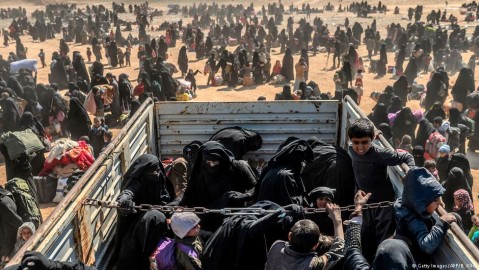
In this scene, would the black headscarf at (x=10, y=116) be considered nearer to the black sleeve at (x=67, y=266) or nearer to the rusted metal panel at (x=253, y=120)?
the rusted metal panel at (x=253, y=120)

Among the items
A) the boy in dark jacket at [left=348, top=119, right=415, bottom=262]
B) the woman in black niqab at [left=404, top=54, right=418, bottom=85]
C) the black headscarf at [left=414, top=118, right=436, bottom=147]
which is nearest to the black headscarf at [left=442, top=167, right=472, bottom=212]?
the black headscarf at [left=414, top=118, right=436, bottom=147]

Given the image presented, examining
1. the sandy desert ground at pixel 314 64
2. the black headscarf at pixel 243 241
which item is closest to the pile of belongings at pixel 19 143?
the sandy desert ground at pixel 314 64

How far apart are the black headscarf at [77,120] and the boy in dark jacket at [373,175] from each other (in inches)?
265

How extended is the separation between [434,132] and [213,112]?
401 cm

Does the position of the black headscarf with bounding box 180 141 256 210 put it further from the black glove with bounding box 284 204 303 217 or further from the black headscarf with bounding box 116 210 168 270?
the black glove with bounding box 284 204 303 217

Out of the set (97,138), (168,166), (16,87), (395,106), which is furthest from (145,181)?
(16,87)

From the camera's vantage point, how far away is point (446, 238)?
3.04 meters

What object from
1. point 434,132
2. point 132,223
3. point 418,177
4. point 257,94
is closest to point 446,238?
point 418,177

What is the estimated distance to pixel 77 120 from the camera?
9.74 meters

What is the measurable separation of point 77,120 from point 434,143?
6304 mm

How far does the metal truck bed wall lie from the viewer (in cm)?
400

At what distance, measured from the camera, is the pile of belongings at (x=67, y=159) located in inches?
306

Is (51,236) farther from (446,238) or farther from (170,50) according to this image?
(170,50)

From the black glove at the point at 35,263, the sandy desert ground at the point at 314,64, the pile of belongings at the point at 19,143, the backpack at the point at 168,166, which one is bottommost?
the sandy desert ground at the point at 314,64
